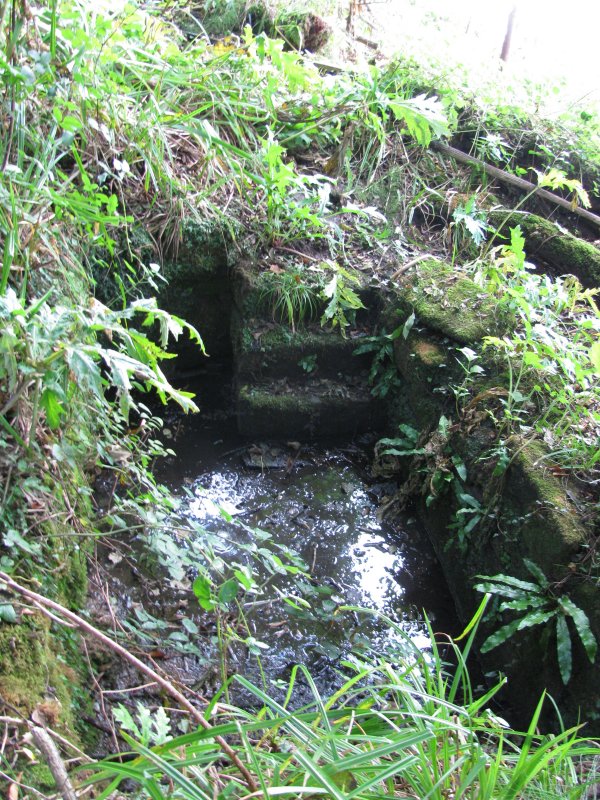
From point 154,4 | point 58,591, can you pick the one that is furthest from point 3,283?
point 154,4

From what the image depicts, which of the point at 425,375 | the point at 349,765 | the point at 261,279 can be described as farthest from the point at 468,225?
the point at 349,765

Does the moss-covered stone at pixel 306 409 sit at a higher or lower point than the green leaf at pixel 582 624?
lower

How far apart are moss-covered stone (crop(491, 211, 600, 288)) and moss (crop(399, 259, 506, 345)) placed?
710 mm

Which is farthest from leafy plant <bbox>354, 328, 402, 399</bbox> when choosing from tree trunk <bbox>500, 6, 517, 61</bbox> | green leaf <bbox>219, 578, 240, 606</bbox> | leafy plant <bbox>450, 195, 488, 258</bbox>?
tree trunk <bbox>500, 6, 517, 61</bbox>

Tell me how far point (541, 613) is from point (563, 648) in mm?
148

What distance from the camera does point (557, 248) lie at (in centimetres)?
427

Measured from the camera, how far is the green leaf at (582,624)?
2.23 metres

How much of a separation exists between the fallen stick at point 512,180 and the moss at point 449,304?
1.18 m

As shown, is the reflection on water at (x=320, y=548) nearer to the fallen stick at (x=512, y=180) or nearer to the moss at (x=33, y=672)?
the moss at (x=33, y=672)

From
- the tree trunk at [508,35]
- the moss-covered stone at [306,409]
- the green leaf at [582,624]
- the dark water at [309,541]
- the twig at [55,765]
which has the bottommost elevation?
the dark water at [309,541]

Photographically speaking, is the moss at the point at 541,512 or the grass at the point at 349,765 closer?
the grass at the point at 349,765

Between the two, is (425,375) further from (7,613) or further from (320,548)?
(7,613)

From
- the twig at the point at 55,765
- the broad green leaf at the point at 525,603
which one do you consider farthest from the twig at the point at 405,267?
the twig at the point at 55,765

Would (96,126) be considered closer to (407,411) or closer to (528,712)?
(407,411)
